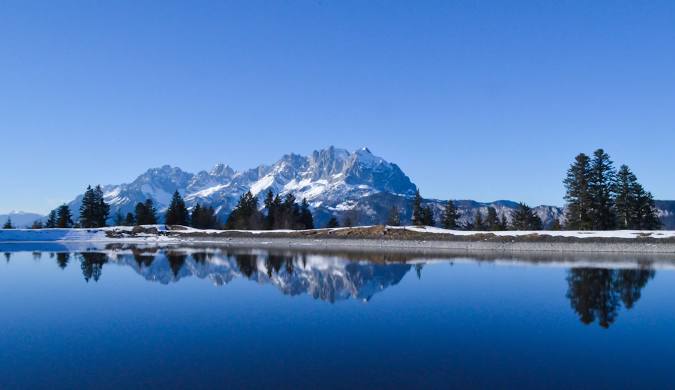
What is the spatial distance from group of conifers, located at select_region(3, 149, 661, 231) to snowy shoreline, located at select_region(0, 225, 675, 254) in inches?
619

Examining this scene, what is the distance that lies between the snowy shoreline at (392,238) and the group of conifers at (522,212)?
1573cm

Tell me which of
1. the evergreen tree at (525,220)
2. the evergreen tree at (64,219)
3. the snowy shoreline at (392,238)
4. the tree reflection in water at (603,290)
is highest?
the evergreen tree at (64,219)

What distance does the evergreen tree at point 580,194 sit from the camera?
7000 centimetres

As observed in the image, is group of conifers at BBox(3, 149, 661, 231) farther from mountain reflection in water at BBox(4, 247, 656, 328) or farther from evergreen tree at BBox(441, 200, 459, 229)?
mountain reflection in water at BBox(4, 247, 656, 328)

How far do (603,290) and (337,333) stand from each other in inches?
605

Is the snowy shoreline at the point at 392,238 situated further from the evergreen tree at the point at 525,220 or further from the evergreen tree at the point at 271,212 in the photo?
the evergreen tree at the point at 525,220

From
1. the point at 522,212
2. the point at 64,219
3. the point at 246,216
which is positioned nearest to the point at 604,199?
the point at 522,212

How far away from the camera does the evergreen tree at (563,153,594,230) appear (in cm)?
7000

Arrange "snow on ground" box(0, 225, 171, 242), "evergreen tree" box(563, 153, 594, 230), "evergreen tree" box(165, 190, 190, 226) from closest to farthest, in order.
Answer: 1. "evergreen tree" box(563, 153, 594, 230)
2. "snow on ground" box(0, 225, 171, 242)
3. "evergreen tree" box(165, 190, 190, 226)

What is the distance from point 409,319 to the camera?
16078 millimetres

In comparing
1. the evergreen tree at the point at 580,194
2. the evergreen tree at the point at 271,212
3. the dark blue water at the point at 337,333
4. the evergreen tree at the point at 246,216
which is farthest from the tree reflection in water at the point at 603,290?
the evergreen tree at the point at 246,216

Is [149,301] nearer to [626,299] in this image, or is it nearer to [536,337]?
[536,337]

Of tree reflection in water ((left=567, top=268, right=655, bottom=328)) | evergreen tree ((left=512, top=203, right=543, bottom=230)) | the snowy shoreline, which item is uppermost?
evergreen tree ((left=512, top=203, right=543, bottom=230))

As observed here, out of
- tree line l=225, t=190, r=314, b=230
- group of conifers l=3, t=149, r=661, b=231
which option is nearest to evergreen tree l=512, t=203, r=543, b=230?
group of conifers l=3, t=149, r=661, b=231
